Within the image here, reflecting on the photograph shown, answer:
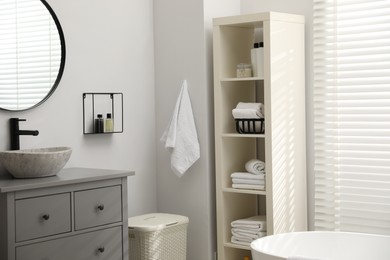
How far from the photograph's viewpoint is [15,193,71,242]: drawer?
322 cm

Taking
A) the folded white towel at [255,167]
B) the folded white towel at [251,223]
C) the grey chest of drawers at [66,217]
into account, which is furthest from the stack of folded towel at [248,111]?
the grey chest of drawers at [66,217]

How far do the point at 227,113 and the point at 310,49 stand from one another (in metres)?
0.70

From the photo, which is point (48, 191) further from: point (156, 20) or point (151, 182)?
point (156, 20)

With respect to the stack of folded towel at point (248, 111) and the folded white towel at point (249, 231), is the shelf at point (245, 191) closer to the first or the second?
the folded white towel at point (249, 231)

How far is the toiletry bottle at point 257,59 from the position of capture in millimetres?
4266

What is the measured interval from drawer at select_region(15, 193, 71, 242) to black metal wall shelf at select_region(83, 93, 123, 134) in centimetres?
86

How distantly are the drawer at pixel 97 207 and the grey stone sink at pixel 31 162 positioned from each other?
0.64 feet

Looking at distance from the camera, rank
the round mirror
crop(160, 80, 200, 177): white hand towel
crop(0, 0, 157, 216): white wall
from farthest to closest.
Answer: crop(160, 80, 200, 177): white hand towel < crop(0, 0, 157, 216): white wall < the round mirror

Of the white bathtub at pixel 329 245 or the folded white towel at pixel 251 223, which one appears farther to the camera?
the folded white towel at pixel 251 223

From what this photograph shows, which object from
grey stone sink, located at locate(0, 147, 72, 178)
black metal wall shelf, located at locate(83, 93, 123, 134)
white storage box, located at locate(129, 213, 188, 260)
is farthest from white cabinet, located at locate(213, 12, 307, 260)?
grey stone sink, located at locate(0, 147, 72, 178)

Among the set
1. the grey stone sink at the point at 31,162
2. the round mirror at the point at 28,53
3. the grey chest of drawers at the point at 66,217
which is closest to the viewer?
the grey chest of drawers at the point at 66,217

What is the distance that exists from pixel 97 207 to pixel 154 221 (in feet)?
2.17

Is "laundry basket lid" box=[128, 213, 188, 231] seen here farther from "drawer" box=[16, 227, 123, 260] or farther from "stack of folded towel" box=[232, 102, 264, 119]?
"stack of folded towel" box=[232, 102, 264, 119]

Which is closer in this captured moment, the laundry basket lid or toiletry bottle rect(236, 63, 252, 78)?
the laundry basket lid
